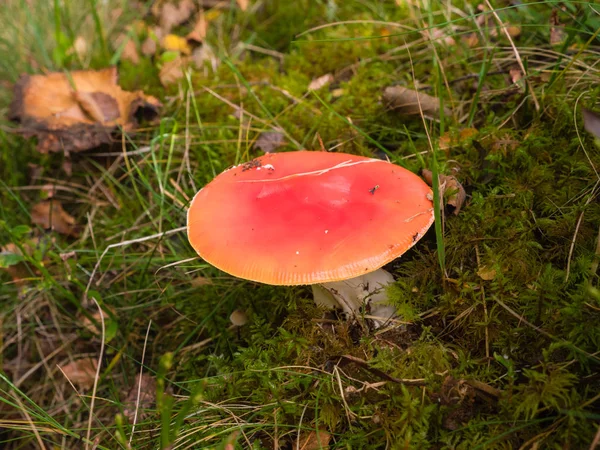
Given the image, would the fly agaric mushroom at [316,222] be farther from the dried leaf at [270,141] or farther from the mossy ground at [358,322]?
the dried leaf at [270,141]

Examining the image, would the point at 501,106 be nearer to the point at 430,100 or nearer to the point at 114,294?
the point at 430,100

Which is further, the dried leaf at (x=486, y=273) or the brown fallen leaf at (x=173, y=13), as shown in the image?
the brown fallen leaf at (x=173, y=13)

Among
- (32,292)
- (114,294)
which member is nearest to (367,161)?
(114,294)

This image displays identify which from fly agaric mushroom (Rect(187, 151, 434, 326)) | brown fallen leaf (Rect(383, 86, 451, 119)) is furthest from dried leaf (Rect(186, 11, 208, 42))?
fly agaric mushroom (Rect(187, 151, 434, 326))

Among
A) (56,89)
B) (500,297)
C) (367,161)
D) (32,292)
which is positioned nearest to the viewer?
(500,297)

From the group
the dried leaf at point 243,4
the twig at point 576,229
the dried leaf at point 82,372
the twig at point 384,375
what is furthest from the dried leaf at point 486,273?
the dried leaf at point 243,4

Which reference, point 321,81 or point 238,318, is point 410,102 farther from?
point 238,318

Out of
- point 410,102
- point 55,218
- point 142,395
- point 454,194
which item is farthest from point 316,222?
point 55,218
